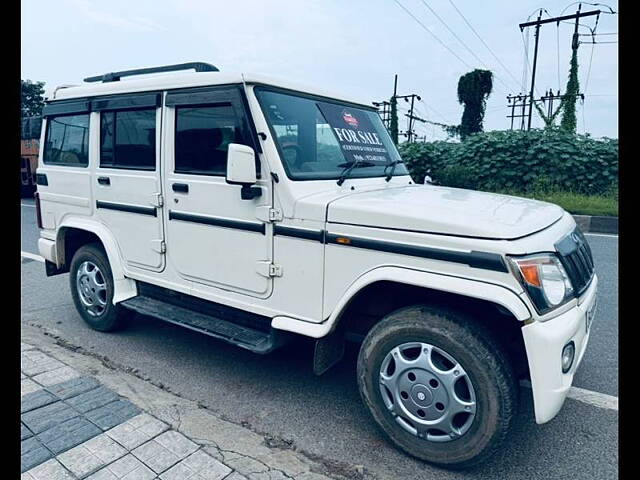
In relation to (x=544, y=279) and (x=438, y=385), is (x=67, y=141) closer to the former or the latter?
(x=438, y=385)

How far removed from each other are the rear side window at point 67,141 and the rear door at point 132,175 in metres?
0.25

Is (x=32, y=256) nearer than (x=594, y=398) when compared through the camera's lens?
No

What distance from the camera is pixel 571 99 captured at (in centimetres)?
1709

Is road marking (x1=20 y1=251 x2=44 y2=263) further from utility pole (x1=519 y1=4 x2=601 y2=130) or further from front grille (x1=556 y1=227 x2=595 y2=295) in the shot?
utility pole (x1=519 y1=4 x2=601 y2=130)

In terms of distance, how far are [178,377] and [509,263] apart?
261 cm

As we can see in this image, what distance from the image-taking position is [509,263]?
2.26 metres

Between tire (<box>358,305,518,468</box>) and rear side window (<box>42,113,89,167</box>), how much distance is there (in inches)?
131

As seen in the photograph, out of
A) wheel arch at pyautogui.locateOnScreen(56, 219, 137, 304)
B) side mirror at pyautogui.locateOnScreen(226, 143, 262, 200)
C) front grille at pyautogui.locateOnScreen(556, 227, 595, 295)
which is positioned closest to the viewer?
front grille at pyautogui.locateOnScreen(556, 227, 595, 295)

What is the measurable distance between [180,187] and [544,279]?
259 centimetres

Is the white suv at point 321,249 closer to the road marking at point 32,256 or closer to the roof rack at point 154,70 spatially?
the roof rack at point 154,70

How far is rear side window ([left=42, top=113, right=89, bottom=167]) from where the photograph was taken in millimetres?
4352

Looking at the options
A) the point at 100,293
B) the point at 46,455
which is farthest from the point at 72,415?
the point at 100,293

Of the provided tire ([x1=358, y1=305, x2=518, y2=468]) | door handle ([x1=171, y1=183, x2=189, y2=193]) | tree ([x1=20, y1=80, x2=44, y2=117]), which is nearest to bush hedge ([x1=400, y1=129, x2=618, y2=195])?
door handle ([x1=171, y1=183, x2=189, y2=193])

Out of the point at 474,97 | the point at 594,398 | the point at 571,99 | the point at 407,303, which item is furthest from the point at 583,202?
the point at 474,97
